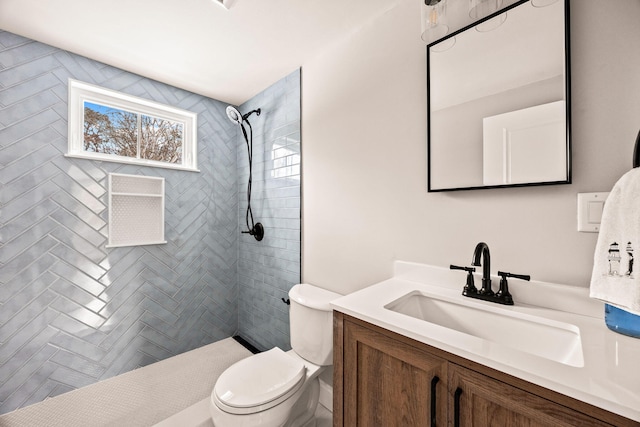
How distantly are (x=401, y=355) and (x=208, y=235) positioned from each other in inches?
84.3

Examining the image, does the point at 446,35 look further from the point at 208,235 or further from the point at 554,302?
the point at 208,235

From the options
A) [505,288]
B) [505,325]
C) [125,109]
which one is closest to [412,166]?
[505,288]

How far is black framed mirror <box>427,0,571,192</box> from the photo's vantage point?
0.93 metres

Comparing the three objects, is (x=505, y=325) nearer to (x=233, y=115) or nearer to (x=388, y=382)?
(x=388, y=382)

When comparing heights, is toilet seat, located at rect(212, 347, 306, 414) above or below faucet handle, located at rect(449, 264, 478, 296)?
below

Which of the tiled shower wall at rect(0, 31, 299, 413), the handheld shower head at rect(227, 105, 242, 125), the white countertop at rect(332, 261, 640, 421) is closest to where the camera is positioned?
the white countertop at rect(332, 261, 640, 421)

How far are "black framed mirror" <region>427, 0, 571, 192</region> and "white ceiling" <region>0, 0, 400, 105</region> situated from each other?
22.3 inches

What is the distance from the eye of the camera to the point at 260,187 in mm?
2414

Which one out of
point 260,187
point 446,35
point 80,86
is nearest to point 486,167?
point 446,35

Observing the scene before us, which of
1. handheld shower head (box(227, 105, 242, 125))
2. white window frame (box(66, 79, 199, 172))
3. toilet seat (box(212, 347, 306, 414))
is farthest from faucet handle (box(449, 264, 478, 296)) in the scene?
white window frame (box(66, 79, 199, 172))

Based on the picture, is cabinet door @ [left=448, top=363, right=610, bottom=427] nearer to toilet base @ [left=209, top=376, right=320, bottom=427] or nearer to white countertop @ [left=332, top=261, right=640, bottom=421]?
white countertop @ [left=332, top=261, right=640, bottom=421]

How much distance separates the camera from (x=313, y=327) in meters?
1.48

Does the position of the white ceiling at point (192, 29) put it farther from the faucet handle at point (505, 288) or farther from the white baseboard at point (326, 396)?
the white baseboard at point (326, 396)

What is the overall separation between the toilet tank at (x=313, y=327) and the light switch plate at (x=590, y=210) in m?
1.11
